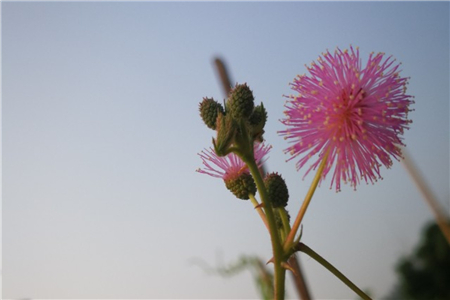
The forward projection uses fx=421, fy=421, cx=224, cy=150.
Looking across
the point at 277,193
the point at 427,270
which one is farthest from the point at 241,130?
the point at 427,270

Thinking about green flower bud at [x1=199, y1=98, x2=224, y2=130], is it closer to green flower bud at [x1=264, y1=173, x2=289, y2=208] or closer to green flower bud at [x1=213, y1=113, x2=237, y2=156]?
green flower bud at [x1=213, y1=113, x2=237, y2=156]

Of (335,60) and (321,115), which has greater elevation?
(335,60)

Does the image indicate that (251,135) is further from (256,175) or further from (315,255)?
(315,255)

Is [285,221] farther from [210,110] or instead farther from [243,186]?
[210,110]

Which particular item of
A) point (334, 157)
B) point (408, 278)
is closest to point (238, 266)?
point (334, 157)

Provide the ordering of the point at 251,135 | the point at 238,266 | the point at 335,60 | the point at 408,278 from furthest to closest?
the point at 408,278, the point at 238,266, the point at 335,60, the point at 251,135

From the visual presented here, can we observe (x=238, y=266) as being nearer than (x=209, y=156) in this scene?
No

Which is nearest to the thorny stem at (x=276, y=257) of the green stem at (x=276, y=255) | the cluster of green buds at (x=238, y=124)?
the green stem at (x=276, y=255)
